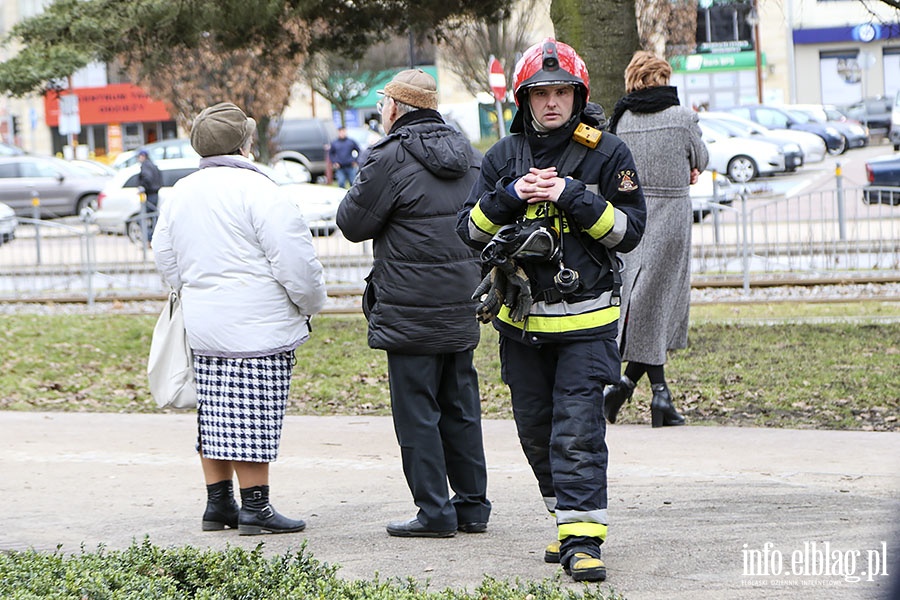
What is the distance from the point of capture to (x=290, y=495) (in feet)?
20.2

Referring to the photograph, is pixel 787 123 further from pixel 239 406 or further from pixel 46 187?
pixel 239 406

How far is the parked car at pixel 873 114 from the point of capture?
154 ft

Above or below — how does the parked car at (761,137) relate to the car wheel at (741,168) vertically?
above

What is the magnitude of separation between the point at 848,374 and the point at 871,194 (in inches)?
231

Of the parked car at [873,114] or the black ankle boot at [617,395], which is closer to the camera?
the black ankle boot at [617,395]

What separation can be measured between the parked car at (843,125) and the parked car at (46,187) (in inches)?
874

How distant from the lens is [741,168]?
102 ft

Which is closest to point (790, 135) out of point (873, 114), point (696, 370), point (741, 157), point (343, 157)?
point (741, 157)

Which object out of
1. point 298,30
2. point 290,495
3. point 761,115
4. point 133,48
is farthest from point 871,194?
point 761,115

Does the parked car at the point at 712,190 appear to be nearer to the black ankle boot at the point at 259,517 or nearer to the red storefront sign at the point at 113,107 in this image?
the black ankle boot at the point at 259,517

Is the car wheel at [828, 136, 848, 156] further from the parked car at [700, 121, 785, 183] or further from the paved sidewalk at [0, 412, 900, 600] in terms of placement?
the paved sidewalk at [0, 412, 900, 600]

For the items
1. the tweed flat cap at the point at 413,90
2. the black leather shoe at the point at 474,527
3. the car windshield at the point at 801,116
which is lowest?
the black leather shoe at the point at 474,527

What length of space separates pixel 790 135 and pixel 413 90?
32.1 metres

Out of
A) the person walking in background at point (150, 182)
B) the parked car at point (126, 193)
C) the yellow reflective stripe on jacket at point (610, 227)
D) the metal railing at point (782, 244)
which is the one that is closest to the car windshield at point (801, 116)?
the parked car at point (126, 193)
